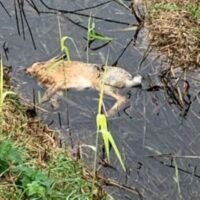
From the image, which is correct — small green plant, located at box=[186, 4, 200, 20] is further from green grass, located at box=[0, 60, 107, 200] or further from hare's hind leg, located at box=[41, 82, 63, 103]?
green grass, located at box=[0, 60, 107, 200]

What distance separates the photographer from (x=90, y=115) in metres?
4.14

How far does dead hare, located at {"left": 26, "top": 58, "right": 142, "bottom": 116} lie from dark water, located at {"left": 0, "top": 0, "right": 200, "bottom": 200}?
0.19ft

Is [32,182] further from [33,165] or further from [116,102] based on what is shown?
[116,102]

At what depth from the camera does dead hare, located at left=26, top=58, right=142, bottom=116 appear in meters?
4.29

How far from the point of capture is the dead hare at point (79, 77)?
429 cm

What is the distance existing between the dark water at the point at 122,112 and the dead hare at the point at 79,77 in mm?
57

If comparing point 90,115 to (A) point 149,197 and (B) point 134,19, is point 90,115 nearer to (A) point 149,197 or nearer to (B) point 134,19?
(A) point 149,197

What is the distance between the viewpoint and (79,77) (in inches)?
171

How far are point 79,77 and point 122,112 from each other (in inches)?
14.7

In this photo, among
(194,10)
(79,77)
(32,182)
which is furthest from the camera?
(194,10)

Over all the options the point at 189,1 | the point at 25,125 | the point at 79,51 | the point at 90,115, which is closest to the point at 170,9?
the point at 189,1

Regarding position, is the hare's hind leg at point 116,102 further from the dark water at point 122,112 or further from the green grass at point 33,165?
the green grass at point 33,165

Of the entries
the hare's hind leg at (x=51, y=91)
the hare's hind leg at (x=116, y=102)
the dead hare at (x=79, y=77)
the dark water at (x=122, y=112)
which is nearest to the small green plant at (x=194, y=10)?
the dark water at (x=122, y=112)

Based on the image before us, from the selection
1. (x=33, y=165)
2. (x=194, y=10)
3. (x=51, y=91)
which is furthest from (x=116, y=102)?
(x=194, y=10)
